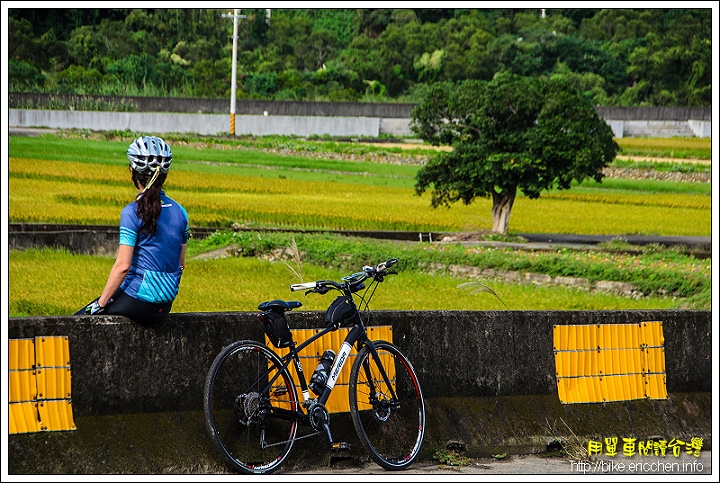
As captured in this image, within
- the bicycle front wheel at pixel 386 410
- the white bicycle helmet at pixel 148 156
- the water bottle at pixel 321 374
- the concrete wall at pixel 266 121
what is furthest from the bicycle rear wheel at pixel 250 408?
the concrete wall at pixel 266 121

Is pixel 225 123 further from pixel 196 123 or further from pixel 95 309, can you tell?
pixel 95 309

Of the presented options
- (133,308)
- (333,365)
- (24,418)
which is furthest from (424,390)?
(24,418)

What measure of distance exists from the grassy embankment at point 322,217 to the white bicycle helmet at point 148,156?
24.5 ft

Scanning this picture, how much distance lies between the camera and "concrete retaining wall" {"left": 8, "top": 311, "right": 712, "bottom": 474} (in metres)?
5.56

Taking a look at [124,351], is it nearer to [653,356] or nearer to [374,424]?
[374,424]

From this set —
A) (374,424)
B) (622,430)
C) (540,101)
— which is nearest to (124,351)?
(374,424)

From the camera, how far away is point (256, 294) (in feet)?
47.5

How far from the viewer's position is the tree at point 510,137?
78.9 feet

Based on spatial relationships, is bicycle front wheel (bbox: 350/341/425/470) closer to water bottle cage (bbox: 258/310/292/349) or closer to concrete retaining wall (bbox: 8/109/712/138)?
water bottle cage (bbox: 258/310/292/349)

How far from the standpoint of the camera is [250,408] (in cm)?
561

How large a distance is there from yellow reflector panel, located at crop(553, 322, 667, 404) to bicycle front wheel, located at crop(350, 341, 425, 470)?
1221 millimetres

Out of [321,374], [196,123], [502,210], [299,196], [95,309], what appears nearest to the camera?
[95,309]

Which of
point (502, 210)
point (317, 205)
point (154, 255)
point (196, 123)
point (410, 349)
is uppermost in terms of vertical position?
point (154, 255)

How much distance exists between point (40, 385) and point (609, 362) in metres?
3.78
